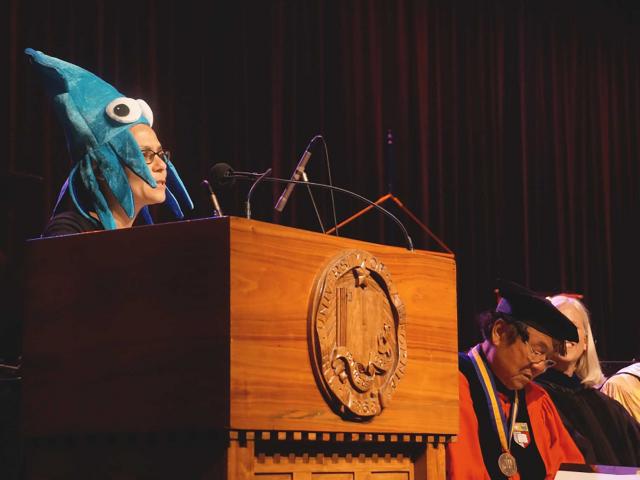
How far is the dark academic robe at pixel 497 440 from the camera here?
154 inches

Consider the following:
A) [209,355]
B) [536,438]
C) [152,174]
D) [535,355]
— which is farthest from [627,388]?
[209,355]

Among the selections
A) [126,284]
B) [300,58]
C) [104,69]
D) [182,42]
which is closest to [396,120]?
[300,58]

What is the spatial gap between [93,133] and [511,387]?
2.18 m

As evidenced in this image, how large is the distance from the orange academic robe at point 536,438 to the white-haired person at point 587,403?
30 centimetres

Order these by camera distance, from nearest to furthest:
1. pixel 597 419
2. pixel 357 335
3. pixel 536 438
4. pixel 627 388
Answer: pixel 357 335
pixel 536 438
pixel 597 419
pixel 627 388

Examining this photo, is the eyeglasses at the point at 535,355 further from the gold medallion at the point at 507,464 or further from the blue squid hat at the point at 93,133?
the blue squid hat at the point at 93,133

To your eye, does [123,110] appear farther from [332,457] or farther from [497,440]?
[497,440]

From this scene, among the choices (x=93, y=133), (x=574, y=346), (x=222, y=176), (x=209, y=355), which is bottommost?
(x=209, y=355)

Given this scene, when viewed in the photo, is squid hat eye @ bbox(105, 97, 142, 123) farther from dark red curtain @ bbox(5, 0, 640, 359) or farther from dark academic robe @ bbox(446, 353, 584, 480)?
dark academic robe @ bbox(446, 353, 584, 480)

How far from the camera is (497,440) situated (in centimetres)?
411

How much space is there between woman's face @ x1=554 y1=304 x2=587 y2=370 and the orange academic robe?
49 cm

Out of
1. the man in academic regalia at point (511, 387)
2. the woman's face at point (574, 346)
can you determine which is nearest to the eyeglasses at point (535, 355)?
the man in academic regalia at point (511, 387)

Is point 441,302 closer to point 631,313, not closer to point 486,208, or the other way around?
point 486,208

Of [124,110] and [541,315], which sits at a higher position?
[124,110]
